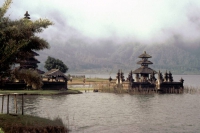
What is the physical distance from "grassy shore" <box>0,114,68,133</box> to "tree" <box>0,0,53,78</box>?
3.49m

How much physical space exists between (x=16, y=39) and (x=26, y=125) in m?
6.40

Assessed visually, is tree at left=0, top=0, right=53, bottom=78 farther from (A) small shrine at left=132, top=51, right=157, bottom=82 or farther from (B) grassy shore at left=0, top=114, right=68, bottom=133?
(A) small shrine at left=132, top=51, right=157, bottom=82

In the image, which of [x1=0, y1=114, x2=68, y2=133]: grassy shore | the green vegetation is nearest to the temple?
[x1=0, y1=114, x2=68, y2=133]: grassy shore

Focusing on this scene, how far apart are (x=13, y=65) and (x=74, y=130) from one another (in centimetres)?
820

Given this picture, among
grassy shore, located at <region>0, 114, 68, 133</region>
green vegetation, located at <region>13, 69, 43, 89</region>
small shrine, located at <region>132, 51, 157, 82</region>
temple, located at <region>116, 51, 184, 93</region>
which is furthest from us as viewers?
small shrine, located at <region>132, 51, 157, 82</region>

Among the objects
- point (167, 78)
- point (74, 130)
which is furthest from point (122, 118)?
point (167, 78)

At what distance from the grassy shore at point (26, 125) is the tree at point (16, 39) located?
3493mm

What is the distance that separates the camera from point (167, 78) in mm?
78375

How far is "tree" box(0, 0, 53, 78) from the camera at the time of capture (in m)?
20.5

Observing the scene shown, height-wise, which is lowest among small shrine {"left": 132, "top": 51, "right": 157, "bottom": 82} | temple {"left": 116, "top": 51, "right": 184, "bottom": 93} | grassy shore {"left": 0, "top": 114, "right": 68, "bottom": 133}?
grassy shore {"left": 0, "top": 114, "right": 68, "bottom": 133}

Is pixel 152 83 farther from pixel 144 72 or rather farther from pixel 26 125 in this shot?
pixel 26 125

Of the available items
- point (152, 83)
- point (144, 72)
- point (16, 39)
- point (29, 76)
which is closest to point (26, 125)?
point (29, 76)

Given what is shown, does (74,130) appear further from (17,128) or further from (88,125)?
(17,128)

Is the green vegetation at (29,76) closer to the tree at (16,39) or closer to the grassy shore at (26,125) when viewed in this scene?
the tree at (16,39)
